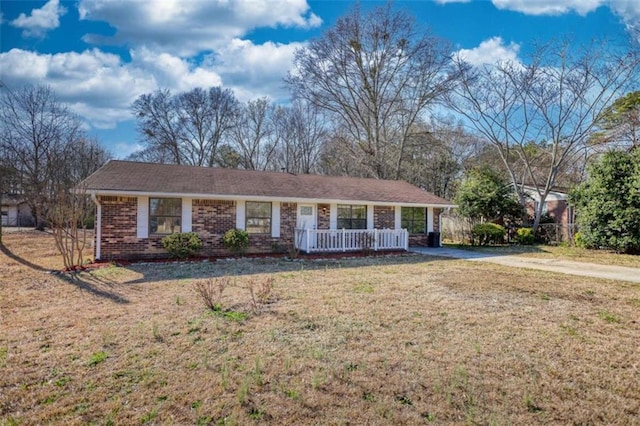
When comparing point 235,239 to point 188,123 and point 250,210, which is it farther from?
point 188,123

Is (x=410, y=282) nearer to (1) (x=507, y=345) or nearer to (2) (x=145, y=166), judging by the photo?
(1) (x=507, y=345)

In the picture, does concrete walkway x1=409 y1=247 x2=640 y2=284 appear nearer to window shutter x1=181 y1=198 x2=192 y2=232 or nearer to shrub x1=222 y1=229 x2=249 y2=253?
shrub x1=222 y1=229 x2=249 y2=253

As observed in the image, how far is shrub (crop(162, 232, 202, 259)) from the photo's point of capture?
37.7ft

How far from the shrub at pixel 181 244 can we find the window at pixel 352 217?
230 inches

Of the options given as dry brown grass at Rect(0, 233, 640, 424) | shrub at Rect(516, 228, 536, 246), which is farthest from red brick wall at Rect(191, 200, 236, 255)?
shrub at Rect(516, 228, 536, 246)

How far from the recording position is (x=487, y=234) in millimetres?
18500

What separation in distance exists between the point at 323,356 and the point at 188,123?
106ft

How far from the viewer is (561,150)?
21.7 meters

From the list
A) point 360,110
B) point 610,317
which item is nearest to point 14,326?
point 610,317

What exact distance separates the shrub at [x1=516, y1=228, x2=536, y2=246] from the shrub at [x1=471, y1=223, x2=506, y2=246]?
30.3 inches

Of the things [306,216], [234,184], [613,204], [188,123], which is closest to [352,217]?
[306,216]

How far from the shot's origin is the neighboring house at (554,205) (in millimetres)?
20391

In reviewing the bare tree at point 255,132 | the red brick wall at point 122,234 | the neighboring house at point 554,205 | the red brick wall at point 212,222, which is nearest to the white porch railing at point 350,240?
the red brick wall at point 212,222

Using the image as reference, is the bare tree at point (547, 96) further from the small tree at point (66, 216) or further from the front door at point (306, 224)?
the small tree at point (66, 216)
